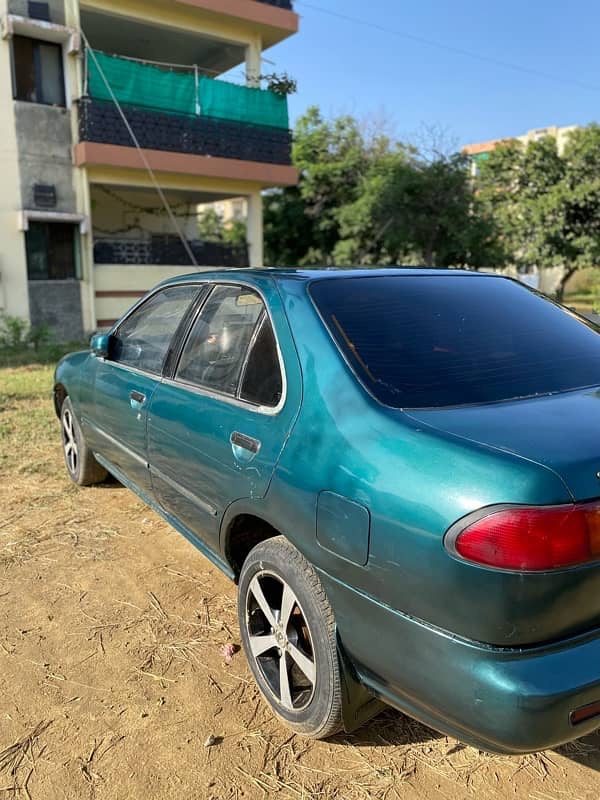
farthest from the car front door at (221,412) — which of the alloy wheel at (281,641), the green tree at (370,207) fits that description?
the green tree at (370,207)

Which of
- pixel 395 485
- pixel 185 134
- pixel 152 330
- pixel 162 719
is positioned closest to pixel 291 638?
pixel 162 719

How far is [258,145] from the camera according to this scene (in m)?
14.5

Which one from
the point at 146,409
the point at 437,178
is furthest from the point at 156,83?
the point at 146,409

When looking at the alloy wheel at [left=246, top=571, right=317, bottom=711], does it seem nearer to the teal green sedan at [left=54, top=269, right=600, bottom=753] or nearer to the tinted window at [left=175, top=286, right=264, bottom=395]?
the teal green sedan at [left=54, top=269, right=600, bottom=753]

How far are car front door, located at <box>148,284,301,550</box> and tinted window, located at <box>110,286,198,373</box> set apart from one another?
25cm

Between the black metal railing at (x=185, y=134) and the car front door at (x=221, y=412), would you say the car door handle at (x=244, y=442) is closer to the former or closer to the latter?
the car front door at (x=221, y=412)

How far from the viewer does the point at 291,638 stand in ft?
Result: 7.85

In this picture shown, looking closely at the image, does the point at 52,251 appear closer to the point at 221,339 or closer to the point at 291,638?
the point at 221,339

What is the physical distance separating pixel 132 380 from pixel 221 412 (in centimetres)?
112

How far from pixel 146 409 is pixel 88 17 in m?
13.2

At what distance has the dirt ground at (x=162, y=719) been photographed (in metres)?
2.19

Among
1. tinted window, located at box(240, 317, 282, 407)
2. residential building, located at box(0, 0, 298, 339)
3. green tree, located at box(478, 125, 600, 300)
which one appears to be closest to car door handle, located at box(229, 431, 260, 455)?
tinted window, located at box(240, 317, 282, 407)

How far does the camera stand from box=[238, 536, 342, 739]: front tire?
7.11 feet

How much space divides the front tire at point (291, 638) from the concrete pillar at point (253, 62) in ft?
46.8
